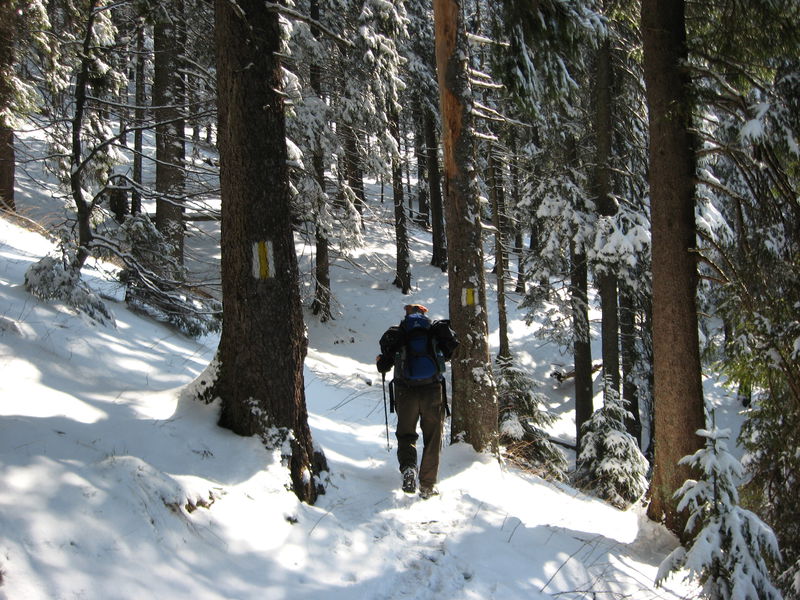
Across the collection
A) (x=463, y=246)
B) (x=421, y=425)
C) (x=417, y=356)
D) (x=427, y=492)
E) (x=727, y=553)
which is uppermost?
(x=463, y=246)

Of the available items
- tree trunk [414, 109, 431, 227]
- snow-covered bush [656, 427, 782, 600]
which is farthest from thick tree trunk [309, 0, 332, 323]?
snow-covered bush [656, 427, 782, 600]

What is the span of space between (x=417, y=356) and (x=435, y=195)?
57.7ft

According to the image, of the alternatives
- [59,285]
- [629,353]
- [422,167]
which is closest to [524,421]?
[629,353]

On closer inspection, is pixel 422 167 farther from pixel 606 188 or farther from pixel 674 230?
pixel 674 230

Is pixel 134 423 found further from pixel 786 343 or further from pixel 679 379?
pixel 786 343

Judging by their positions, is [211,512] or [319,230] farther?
[319,230]

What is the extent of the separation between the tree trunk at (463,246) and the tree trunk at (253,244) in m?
A: 2.57

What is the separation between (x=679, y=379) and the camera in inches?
213

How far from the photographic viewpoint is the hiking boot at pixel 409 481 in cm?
531

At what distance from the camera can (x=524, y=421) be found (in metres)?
9.98

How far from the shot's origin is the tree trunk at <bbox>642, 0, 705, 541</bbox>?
5328 mm

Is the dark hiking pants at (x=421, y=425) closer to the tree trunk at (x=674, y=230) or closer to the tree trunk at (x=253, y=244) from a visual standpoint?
the tree trunk at (x=253, y=244)

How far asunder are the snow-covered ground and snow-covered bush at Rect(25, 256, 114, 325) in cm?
15

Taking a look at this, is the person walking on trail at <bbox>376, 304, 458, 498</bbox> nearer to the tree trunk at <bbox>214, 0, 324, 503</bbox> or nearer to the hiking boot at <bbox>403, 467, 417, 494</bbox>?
the hiking boot at <bbox>403, 467, 417, 494</bbox>
